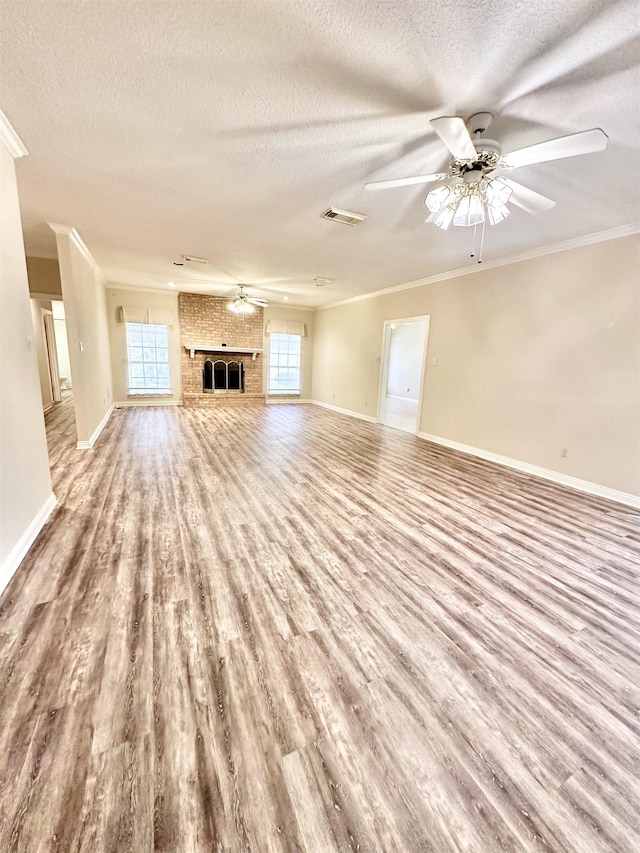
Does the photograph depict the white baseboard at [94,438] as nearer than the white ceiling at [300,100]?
No

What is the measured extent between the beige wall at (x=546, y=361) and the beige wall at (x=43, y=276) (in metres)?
6.02

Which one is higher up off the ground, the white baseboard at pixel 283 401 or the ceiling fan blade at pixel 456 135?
the ceiling fan blade at pixel 456 135

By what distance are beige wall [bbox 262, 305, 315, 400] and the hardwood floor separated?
6.11 metres

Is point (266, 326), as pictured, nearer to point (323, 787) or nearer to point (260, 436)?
point (260, 436)

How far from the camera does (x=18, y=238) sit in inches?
87.9

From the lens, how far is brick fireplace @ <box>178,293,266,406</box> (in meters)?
7.52

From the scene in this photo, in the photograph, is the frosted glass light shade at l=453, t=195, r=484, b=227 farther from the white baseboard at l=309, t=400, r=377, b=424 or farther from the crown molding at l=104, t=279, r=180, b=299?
the crown molding at l=104, t=279, r=180, b=299

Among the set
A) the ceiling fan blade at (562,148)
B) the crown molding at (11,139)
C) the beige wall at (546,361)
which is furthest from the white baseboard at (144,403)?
the ceiling fan blade at (562,148)

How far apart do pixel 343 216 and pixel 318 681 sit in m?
3.44

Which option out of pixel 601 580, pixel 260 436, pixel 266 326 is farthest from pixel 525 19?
pixel 266 326

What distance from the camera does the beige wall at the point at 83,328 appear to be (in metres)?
3.78

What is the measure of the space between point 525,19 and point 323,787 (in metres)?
2.83

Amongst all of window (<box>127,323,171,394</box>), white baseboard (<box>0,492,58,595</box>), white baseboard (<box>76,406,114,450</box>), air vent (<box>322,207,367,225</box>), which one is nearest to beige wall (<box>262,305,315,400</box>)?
window (<box>127,323,171,394</box>)

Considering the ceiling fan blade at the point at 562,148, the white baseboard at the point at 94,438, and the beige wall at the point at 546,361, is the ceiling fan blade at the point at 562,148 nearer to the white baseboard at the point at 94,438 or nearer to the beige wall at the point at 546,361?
the beige wall at the point at 546,361
